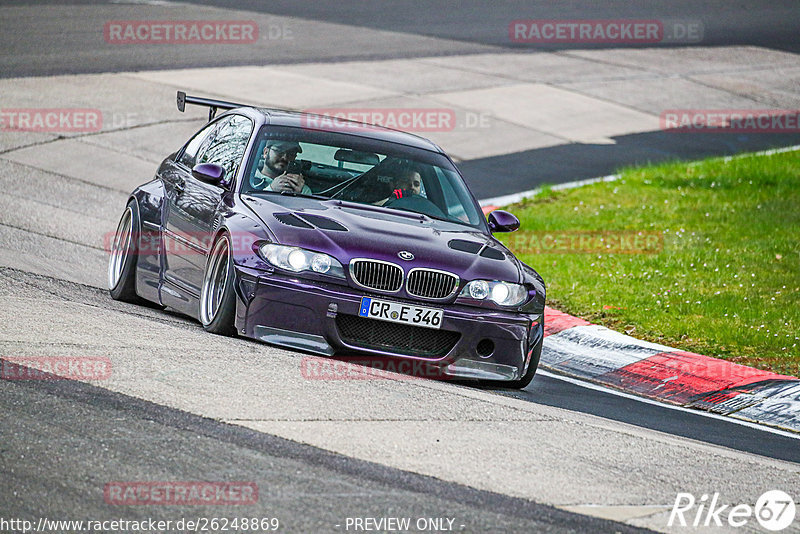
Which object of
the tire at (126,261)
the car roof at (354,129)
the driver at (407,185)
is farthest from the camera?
the tire at (126,261)

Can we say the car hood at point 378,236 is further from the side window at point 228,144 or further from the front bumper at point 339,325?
the side window at point 228,144

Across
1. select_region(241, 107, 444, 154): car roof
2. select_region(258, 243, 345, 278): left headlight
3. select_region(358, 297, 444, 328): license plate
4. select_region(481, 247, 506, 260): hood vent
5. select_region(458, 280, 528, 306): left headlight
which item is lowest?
select_region(358, 297, 444, 328): license plate

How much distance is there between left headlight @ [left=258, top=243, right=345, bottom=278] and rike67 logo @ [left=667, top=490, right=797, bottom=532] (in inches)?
104

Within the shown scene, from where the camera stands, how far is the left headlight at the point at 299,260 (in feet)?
24.2

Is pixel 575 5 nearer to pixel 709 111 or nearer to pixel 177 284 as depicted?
pixel 709 111

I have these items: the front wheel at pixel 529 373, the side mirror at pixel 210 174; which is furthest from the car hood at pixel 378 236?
the front wheel at pixel 529 373

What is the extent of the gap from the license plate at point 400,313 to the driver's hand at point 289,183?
1409 millimetres

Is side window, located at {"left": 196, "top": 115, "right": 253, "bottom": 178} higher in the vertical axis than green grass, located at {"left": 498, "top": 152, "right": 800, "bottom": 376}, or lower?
higher

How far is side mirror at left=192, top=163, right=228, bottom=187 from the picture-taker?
8.40 metres

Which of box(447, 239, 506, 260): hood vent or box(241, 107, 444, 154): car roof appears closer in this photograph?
box(447, 239, 506, 260): hood vent

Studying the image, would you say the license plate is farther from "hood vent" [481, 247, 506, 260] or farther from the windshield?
the windshield

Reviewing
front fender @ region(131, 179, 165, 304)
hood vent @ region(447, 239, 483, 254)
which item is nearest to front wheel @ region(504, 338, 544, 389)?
hood vent @ region(447, 239, 483, 254)

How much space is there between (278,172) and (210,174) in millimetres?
464

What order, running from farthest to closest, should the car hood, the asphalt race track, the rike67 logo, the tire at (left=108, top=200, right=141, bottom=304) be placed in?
the tire at (left=108, top=200, right=141, bottom=304), the car hood, the rike67 logo, the asphalt race track
